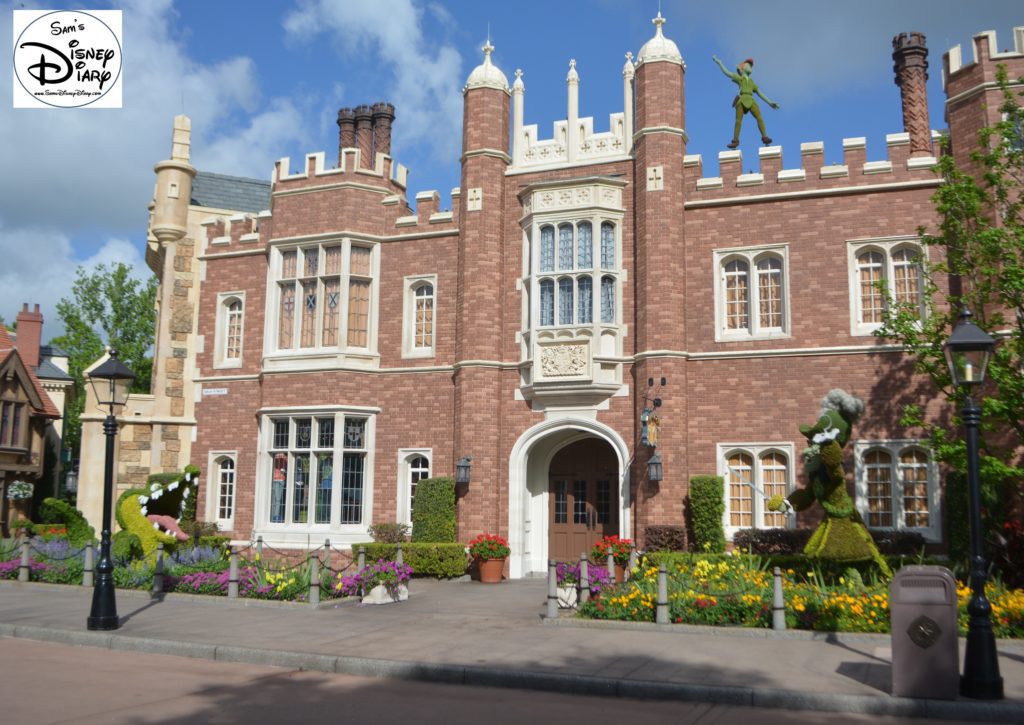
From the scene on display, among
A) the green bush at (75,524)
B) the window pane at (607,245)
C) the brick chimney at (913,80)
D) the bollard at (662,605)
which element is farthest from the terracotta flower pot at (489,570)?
the brick chimney at (913,80)

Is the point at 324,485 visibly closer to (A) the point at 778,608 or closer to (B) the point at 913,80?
(A) the point at 778,608

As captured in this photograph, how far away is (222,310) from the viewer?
24.8 meters

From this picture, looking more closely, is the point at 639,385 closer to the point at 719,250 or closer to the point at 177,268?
the point at 719,250

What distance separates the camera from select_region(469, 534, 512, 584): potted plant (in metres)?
19.9

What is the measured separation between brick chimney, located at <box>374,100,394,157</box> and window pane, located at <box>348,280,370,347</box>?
5.21 metres

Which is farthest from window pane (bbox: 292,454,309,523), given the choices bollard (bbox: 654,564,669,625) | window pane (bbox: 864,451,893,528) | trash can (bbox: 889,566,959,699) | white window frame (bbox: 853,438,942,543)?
trash can (bbox: 889,566,959,699)

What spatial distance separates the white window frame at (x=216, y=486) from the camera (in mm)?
23797

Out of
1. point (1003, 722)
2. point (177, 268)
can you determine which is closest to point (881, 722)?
point (1003, 722)

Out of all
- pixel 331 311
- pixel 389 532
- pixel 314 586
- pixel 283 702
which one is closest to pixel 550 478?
pixel 389 532

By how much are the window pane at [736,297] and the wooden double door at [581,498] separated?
428cm

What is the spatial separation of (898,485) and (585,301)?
778 cm

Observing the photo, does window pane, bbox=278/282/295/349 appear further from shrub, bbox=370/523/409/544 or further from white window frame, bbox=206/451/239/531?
shrub, bbox=370/523/409/544

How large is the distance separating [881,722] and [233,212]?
24.2 m

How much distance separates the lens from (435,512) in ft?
68.2
